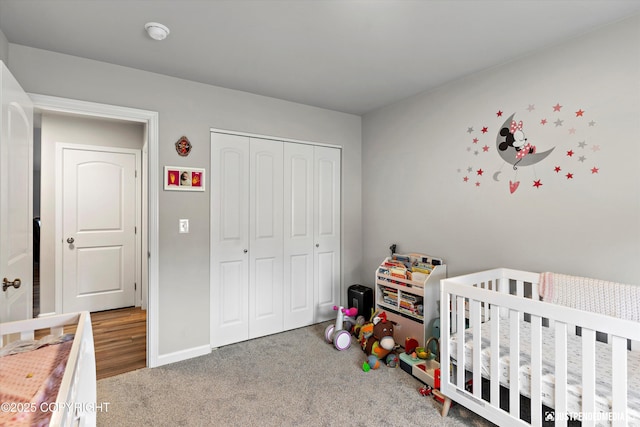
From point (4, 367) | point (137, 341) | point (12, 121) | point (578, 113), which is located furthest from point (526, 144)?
point (137, 341)

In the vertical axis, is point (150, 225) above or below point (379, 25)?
below

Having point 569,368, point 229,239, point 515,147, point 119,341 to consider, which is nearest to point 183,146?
point 229,239

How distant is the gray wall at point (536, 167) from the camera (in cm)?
176

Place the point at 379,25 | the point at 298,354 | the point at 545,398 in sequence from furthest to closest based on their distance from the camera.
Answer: the point at 298,354
the point at 379,25
the point at 545,398

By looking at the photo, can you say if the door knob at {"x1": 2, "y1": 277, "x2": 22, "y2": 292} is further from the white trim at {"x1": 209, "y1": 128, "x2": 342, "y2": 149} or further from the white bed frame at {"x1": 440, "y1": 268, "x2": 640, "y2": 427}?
the white bed frame at {"x1": 440, "y1": 268, "x2": 640, "y2": 427}

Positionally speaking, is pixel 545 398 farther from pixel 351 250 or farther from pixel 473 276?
pixel 351 250

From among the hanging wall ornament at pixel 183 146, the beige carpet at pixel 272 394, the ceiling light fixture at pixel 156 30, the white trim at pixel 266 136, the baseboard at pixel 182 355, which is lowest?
the beige carpet at pixel 272 394

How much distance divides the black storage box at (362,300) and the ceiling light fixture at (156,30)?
8.76 ft

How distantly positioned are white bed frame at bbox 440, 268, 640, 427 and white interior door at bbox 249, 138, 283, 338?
1.68 m

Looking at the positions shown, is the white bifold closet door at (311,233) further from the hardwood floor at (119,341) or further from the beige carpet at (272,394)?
the hardwood floor at (119,341)

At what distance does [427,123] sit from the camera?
283cm

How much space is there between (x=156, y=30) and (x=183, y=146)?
91 centimetres

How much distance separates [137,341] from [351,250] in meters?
2.30

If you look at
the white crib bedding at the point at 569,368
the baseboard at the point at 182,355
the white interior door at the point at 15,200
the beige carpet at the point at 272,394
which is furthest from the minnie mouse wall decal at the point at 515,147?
the white interior door at the point at 15,200
